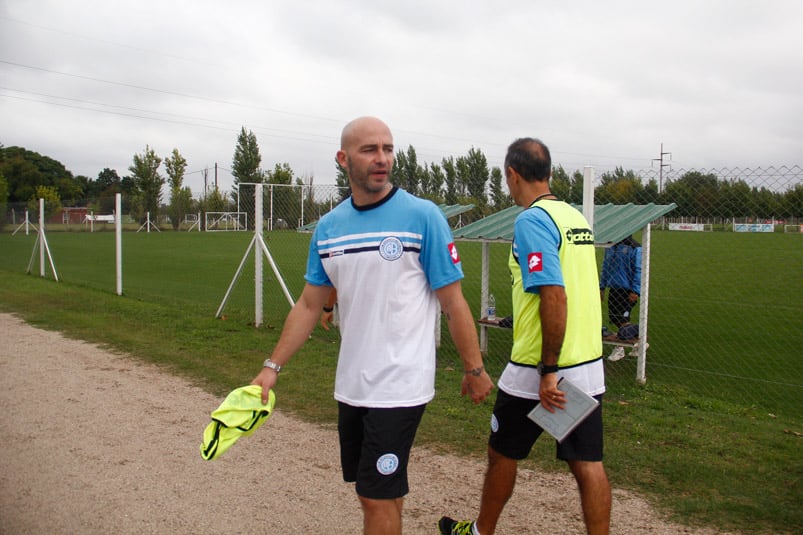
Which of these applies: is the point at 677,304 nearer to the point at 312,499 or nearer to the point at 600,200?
the point at 600,200

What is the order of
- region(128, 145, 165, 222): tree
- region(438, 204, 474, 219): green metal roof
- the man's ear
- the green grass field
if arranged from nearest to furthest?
the man's ear < the green grass field < region(438, 204, 474, 219): green metal roof < region(128, 145, 165, 222): tree

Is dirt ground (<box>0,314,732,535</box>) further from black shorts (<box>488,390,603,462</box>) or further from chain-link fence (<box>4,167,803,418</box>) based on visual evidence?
chain-link fence (<box>4,167,803,418</box>)

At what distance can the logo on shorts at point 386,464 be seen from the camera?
279cm

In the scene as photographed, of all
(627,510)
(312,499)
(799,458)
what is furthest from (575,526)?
(799,458)

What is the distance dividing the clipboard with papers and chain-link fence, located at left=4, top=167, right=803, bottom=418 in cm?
106

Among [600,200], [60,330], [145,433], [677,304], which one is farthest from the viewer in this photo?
[677,304]

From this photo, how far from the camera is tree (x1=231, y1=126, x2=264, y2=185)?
71.9 metres

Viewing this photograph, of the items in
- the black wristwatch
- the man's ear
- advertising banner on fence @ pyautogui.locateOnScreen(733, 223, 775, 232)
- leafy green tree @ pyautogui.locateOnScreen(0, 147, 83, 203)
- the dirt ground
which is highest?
leafy green tree @ pyautogui.locateOnScreen(0, 147, 83, 203)

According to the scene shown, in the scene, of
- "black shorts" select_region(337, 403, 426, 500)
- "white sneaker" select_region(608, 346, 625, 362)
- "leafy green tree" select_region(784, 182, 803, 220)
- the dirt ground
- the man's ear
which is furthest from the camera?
"white sneaker" select_region(608, 346, 625, 362)

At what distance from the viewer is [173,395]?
6617 millimetres

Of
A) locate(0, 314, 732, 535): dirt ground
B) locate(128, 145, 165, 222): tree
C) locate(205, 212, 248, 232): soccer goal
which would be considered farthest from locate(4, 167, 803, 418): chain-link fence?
locate(128, 145, 165, 222): tree

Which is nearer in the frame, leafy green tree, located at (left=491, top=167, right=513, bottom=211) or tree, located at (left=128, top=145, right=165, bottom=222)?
leafy green tree, located at (left=491, top=167, right=513, bottom=211)

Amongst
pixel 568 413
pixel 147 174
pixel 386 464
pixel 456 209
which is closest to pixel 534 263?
pixel 568 413

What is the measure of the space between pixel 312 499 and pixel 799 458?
3490mm
